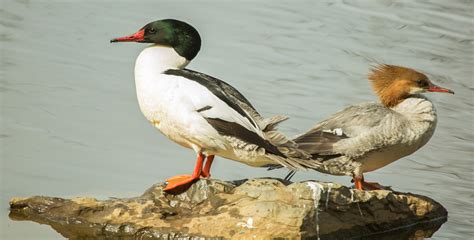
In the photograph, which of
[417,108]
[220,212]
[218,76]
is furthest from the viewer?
[218,76]

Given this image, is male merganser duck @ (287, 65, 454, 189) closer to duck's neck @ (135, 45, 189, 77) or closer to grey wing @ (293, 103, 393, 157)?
grey wing @ (293, 103, 393, 157)

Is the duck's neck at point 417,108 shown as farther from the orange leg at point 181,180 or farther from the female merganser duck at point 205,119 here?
the orange leg at point 181,180

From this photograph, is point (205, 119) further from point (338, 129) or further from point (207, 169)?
point (338, 129)

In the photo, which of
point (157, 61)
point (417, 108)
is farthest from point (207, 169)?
point (417, 108)

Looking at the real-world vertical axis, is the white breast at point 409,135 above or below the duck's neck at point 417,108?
below

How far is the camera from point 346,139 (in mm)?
7316

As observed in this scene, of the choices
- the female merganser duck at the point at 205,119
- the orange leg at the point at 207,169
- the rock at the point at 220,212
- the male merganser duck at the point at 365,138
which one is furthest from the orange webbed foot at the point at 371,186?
the orange leg at the point at 207,169

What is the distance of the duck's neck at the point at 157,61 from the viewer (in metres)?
6.88

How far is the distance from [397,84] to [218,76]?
233 centimetres

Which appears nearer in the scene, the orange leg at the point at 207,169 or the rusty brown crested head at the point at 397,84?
the orange leg at the point at 207,169

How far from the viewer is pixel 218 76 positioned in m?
9.74

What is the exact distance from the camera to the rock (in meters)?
6.38

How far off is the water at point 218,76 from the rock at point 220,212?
205mm

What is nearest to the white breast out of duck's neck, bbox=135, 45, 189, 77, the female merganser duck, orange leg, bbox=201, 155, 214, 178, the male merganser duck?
the male merganser duck
